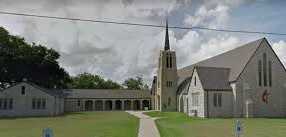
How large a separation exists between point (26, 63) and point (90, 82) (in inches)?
1818

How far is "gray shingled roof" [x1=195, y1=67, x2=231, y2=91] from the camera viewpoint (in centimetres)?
4962

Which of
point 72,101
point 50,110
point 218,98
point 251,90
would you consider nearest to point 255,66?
point 251,90

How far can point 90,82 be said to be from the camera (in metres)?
109

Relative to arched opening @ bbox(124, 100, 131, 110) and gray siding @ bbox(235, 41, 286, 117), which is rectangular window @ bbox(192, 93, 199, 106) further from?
arched opening @ bbox(124, 100, 131, 110)

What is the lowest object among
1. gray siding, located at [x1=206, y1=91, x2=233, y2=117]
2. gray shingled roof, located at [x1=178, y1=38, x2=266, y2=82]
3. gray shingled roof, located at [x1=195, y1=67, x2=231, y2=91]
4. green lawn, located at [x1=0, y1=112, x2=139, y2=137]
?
green lawn, located at [x1=0, y1=112, x2=139, y2=137]

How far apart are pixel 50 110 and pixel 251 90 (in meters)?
30.6

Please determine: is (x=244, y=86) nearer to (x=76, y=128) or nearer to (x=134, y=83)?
(x=76, y=128)

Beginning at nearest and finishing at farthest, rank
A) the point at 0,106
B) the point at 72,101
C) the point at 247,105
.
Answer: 1. the point at 247,105
2. the point at 0,106
3. the point at 72,101

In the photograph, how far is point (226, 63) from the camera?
56.4 metres

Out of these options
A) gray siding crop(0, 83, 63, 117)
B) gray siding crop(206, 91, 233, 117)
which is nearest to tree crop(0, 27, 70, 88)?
gray siding crop(0, 83, 63, 117)

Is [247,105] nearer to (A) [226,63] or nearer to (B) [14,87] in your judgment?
(A) [226,63]

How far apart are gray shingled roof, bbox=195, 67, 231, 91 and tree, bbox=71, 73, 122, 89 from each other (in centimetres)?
6098

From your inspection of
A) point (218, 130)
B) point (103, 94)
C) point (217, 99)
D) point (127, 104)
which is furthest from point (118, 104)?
point (218, 130)

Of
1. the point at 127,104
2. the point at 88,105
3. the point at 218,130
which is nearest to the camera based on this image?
the point at 218,130
